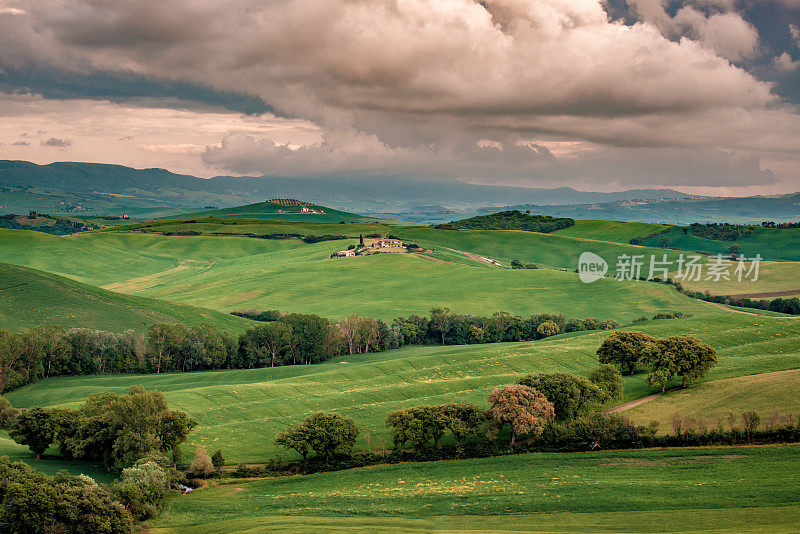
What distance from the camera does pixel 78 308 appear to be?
14375 cm

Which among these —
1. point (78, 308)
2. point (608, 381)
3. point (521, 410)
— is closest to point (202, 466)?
point (521, 410)

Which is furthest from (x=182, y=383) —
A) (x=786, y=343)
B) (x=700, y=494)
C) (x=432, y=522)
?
(x=786, y=343)

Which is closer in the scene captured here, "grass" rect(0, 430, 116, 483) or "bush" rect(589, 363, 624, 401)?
"grass" rect(0, 430, 116, 483)

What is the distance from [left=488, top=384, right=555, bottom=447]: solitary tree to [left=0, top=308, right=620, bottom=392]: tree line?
61.7m

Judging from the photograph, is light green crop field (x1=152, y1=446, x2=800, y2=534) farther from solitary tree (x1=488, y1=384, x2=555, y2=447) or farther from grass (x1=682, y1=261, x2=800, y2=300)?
grass (x1=682, y1=261, x2=800, y2=300)

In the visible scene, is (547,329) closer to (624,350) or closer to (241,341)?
(624,350)

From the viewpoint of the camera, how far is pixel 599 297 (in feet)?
569

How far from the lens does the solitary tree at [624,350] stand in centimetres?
9362

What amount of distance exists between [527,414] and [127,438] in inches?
1639

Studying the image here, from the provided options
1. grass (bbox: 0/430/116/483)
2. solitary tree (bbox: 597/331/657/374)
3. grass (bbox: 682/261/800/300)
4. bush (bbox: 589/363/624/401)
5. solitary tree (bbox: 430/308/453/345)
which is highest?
grass (bbox: 682/261/800/300)

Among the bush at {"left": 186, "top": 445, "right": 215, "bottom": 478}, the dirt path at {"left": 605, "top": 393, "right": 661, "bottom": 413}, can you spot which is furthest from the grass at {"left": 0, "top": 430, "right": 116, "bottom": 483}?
the dirt path at {"left": 605, "top": 393, "right": 661, "bottom": 413}

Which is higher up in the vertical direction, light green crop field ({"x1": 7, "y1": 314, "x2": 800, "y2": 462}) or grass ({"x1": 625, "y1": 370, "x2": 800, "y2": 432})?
grass ({"x1": 625, "y1": 370, "x2": 800, "y2": 432})

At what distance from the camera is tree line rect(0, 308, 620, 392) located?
4296 inches

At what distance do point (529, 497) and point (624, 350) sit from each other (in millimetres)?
48729
